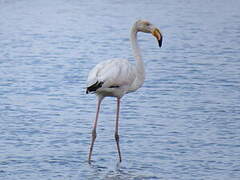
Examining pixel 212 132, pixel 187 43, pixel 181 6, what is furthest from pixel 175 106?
pixel 181 6

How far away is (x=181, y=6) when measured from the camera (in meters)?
22.8

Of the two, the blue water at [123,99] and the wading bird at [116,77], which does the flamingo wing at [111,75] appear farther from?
the blue water at [123,99]

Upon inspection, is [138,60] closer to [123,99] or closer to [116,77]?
[116,77]

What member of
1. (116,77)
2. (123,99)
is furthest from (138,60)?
(123,99)

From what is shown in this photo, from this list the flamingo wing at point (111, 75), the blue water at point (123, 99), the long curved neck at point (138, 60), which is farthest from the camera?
the long curved neck at point (138, 60)

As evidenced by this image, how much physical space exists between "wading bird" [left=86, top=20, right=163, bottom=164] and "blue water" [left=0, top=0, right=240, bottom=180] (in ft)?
1.69

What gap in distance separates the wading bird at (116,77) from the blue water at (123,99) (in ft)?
1.69

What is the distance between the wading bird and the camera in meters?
9.48

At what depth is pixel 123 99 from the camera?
41.5 ft

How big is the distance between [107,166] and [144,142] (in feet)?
3.23

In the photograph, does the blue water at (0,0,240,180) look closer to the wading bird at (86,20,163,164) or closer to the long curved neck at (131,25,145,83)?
the wading bird at (86,20,163,164)

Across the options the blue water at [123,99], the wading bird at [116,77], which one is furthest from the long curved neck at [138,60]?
the blue water at [123,99]

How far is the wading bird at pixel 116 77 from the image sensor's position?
9477 millimetres

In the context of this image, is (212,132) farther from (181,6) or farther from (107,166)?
(181,6)
